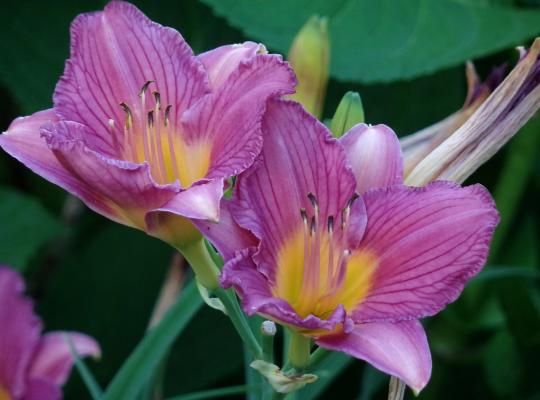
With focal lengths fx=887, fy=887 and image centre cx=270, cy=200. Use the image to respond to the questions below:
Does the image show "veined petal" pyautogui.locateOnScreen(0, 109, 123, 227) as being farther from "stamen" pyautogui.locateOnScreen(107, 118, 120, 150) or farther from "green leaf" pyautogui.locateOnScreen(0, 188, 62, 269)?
"green leaf" pyautogui.locateOnScreen(0, 188, 62, 269)

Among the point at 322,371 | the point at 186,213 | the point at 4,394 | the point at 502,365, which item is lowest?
the point at 502,365

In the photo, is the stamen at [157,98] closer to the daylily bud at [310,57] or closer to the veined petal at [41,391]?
the daylily bud at [310,57]

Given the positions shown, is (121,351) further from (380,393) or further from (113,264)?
(380,393)

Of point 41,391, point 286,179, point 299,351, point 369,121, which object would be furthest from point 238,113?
point 369,121

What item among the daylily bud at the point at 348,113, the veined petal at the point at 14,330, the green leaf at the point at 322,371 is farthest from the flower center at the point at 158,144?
the veined petal at the point at 14,330

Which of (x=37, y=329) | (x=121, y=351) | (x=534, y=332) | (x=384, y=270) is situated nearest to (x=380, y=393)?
(x=534, y=332)

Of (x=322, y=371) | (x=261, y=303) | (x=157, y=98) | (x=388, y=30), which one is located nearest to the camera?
(x=261, y=303)

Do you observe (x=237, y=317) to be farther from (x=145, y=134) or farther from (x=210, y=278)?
(x=145, y=134)
